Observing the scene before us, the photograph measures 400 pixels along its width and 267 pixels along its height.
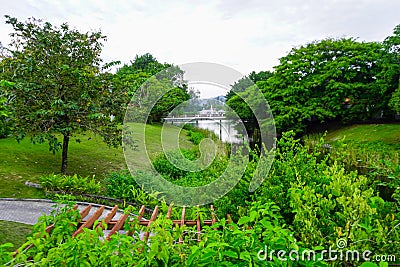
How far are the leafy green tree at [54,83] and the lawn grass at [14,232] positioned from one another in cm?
247

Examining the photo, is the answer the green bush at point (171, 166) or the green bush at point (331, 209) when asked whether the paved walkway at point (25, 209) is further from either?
the green bush at point (331, 209)

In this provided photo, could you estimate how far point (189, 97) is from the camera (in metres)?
5.85

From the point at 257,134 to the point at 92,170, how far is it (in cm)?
1423

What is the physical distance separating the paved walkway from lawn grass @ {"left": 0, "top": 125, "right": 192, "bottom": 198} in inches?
17.0

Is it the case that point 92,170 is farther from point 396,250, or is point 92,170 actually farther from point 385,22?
point 385,22

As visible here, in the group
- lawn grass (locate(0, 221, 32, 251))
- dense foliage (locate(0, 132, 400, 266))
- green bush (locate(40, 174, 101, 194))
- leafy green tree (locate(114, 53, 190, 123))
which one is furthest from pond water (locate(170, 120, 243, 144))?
dense foliage (locate(0, 132, 400, 266))

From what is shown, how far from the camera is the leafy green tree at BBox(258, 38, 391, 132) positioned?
21.5 m

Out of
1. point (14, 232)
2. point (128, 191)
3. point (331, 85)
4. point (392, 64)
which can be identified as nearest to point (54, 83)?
point (128, 191)

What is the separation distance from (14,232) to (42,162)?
4614 millimetres

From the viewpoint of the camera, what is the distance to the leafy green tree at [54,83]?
7270 mm

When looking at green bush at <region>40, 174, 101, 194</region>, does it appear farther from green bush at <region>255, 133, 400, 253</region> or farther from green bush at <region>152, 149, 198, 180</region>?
green bush at <region>255, 133, 400, 253</region>

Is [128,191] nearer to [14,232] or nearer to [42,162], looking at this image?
[14,232]

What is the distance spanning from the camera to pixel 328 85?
2225cm

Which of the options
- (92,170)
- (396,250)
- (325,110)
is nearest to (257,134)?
(325,110)
